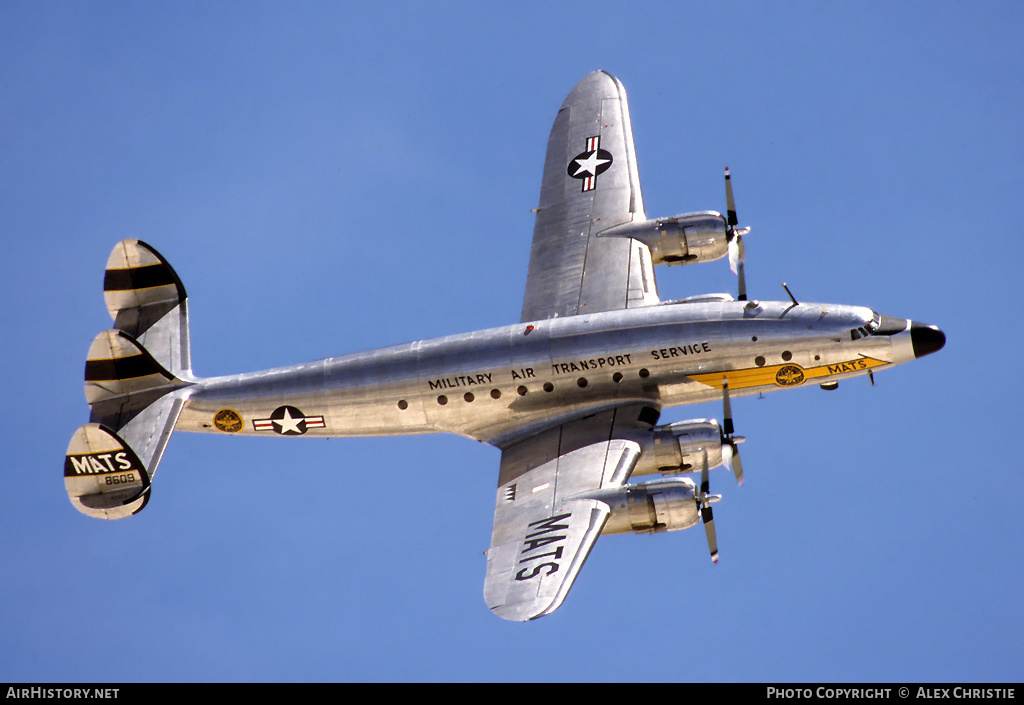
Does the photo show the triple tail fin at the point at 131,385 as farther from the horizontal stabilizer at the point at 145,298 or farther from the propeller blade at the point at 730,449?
the propeller blade at the point at 730,449

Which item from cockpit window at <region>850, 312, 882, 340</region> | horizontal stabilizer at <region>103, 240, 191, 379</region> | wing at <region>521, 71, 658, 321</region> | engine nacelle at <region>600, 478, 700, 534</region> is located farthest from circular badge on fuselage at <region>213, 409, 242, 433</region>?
cockpit window at <region>850, 312, 882, 340</region>

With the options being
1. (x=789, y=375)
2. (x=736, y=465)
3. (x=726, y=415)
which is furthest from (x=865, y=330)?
(x=736, y=465)

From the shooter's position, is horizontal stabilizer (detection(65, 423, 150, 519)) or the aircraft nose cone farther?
the aircraft nose cone

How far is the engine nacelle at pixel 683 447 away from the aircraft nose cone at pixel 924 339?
5.55 m

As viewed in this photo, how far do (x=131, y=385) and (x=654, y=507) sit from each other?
1444 cm

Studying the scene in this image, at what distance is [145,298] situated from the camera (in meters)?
38.2

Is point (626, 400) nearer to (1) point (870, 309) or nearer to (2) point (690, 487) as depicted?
(2) point (690, 487)

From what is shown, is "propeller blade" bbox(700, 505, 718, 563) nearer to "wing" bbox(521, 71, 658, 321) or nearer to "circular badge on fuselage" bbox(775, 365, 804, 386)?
"circular badge on fuselage" bbox(775, 365, 804, 386)

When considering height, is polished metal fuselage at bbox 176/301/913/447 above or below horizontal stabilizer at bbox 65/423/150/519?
above

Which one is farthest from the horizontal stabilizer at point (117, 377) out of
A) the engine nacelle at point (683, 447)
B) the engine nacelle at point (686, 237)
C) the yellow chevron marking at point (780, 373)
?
the yellow chevron marking at point (780, 373)

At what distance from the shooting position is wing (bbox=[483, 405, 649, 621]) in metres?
31.3

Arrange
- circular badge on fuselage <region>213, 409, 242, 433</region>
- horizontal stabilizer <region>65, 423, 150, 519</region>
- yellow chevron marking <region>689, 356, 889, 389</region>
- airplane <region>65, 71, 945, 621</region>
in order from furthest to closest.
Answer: circular badge on fuselage <region>213, 409, 242, 433</region>, yellow chevron marking <region>689, 356, 889, 389</region>, horizontal stabilizer <region>65, 423, 150, 519</region>, airplane <region>65, 71, 945, 621</region>

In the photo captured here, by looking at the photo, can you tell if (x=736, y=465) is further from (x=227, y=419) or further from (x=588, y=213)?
(x=227, y=419)

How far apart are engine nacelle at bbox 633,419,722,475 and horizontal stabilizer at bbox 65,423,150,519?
12.8m
